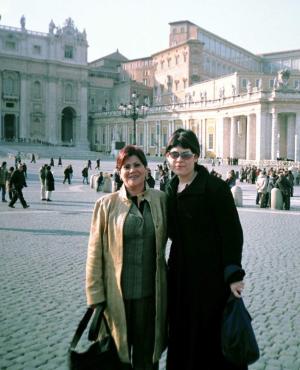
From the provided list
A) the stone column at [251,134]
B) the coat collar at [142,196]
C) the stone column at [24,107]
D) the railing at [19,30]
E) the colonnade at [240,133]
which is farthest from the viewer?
the stone column at [24,107]

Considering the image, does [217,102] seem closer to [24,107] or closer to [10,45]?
[24,107]

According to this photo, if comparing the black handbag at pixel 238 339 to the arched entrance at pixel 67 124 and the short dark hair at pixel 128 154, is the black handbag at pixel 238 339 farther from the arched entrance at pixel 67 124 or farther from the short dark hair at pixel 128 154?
the arched entrance at pixel 67 124

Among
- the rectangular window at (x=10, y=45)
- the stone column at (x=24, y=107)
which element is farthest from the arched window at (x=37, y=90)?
the rectangular window at (x=10, y=45)

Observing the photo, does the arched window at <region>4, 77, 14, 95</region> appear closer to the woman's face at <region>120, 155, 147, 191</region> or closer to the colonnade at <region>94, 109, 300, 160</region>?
the colonnade at <region>94, 109, 300, 160</region>

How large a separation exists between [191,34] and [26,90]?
1096 inches

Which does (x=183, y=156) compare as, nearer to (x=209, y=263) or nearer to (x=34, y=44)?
(x=209, y=263)

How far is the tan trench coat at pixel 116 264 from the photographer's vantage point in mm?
3510

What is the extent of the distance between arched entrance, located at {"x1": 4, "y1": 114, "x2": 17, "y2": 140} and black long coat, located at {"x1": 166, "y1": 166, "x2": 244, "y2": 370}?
2861 inches

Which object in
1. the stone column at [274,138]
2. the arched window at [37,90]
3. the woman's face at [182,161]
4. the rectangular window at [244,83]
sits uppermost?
the arched window at [37,90]

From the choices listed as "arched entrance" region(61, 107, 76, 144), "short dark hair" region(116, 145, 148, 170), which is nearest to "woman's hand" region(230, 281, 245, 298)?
"short dark hair" region(116, 145, 148, 170)

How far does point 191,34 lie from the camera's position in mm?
74875

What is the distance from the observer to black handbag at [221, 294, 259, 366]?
3.12 m

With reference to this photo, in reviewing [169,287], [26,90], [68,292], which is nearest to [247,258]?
[68,292]

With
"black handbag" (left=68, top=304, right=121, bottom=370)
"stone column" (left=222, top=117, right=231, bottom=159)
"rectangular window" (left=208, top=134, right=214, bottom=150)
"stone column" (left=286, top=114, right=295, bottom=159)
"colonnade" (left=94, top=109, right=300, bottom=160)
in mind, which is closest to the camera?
"black handbag" (left=68, top=304, right=121, bottom=370)
